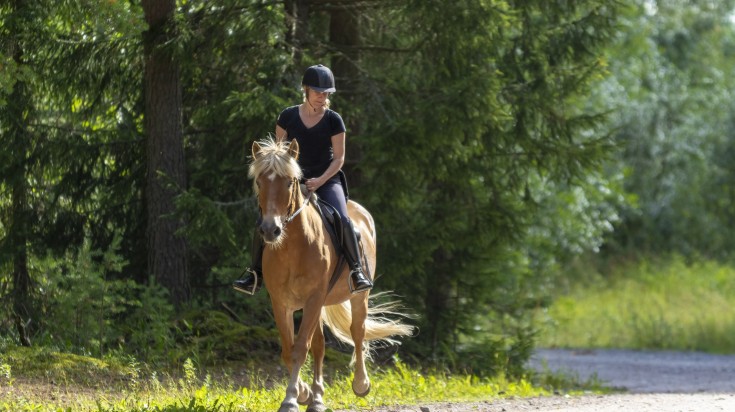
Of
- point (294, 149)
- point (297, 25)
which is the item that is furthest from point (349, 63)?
point (294, 149)

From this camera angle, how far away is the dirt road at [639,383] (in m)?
10.8

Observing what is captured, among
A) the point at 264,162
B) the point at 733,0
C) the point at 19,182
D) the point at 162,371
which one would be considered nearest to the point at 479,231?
the point at 162,371

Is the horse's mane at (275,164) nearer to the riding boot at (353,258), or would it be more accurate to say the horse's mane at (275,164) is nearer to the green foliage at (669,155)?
the riding boot at (353,258)

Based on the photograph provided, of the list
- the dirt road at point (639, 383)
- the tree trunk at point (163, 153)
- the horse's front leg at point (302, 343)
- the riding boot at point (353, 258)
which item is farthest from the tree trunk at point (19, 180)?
the dirt road at point (639, 383)

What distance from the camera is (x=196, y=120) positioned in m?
13.7

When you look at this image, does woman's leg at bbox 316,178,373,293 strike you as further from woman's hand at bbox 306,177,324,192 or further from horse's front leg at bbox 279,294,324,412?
horse's front leg at bbox 279,294,324,412

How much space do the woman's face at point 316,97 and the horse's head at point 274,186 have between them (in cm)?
83

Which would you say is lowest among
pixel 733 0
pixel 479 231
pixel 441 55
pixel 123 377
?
pixel 123 377

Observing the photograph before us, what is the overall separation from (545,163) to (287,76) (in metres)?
3.82

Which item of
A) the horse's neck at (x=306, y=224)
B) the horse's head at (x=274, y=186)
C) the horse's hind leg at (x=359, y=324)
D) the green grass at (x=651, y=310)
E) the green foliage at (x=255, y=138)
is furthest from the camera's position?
the green grass at (x=651, y=310)

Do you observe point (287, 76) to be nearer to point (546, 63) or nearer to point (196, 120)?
point (196, 120)

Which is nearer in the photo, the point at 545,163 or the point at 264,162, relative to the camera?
the point at 264,162

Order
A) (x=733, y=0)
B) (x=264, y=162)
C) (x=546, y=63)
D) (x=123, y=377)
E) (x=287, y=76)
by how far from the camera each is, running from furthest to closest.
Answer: (x=733, y=0) → (x=546, y=63) → (x=287, y=76) → (x=123, y=377) → (x=264, y=162)

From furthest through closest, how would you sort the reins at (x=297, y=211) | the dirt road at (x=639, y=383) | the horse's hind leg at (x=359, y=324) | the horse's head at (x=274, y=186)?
the dirt road at (x=639, y=383), the horse's hind leg at (x=359, y=324), the reins at (x=297, y=211), the horse's head at (x=274, y=186)
